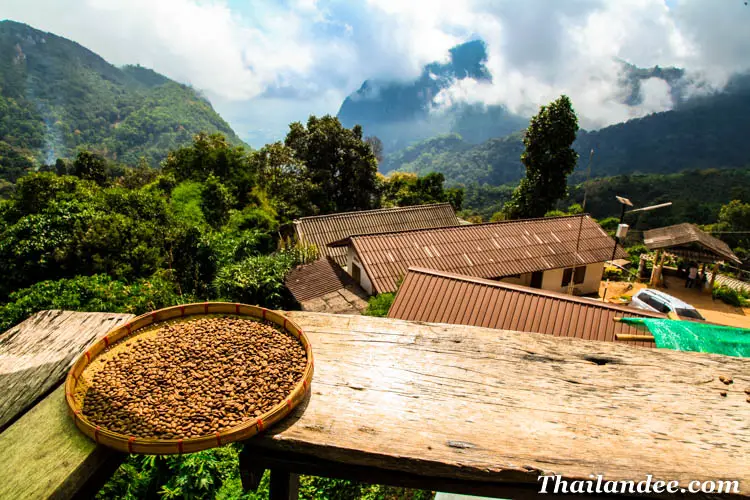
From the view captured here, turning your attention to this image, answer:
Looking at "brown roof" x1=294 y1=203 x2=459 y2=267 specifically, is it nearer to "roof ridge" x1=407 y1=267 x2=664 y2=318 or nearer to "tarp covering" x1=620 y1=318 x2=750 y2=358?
"roof ridge" x1=407 y1=267 x2=664 y2=318

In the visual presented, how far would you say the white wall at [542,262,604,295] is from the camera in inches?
661

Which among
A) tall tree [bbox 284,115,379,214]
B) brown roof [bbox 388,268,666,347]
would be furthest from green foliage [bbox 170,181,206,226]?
brown roof [bbox 388,268,666,347]

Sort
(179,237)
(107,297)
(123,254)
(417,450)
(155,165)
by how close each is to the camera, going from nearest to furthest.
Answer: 1. (417,450)
2. (107,297)
3. (123,254)
4. (179,237)
5. (155,165)

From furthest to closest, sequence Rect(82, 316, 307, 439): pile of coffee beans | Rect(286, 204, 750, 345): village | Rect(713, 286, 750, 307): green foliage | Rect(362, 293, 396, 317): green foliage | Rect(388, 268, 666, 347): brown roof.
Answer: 1. Rect(713, 286, 750, 307): green foliage
2. Rect(286, 204, 750, 345): village
3. Rect(362, 293, 396, 317): green foliage
4. Rect(388, 268, 666, 347): brown roof
5. Rect(82, 316, 307, 439): pile of coffee beans

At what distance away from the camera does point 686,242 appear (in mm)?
16969

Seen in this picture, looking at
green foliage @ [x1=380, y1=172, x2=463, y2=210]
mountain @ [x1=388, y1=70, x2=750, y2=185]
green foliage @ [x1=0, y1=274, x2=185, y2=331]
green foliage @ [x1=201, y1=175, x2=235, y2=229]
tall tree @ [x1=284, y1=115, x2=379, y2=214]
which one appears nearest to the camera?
green foliage @ [x1=0, y1=274, x2=185, y2=331]

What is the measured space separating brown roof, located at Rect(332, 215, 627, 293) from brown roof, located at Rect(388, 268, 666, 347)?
5.65 meters

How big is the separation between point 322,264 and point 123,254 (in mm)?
7272

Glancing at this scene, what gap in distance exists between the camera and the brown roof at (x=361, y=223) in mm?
20203

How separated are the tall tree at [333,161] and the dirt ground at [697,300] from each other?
59.4 feet

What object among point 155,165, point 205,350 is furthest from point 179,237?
point 155,165

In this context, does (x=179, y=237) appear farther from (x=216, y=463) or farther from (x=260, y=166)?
(x=260, y=166)

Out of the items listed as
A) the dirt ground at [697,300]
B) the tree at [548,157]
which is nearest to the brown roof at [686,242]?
the dirt ground at [697,300]

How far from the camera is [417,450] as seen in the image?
107 cm
